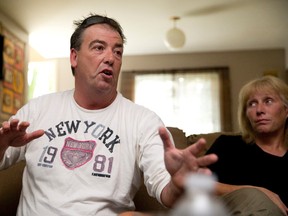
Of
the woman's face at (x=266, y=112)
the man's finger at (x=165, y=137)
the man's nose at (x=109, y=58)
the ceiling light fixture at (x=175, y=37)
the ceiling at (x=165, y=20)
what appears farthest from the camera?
the ceiling light fixture at (x=175, y=37)

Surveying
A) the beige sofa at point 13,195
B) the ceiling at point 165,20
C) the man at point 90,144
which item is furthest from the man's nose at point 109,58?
the ceiling at point 165,20

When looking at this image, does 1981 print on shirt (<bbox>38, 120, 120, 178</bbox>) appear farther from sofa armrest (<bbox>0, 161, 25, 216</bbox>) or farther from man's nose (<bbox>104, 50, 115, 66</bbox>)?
sofa armrest (<bbox>0, 161, 25, 216</bbox>)

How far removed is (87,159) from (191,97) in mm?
5398

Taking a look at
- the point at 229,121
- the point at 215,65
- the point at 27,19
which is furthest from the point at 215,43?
the point at 27,19

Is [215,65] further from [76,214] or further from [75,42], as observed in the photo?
[76,214]

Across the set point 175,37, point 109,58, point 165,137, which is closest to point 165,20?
point 175,37

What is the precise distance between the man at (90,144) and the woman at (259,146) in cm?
37

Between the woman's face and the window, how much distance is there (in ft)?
15.5

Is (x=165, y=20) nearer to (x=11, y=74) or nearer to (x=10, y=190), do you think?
(x=11, y=74)

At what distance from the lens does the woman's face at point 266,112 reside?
63.6 inches

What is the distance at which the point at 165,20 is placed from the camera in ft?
16.3

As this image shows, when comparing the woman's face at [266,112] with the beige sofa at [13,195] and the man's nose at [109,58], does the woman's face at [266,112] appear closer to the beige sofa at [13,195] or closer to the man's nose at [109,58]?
the beige sofa at [13,195]

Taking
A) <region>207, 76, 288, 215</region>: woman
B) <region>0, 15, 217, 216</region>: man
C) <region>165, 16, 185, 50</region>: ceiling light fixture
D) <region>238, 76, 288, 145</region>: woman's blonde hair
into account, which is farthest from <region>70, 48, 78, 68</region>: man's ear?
<region>165, 16, 185, 50</region>: ceiling light fixture

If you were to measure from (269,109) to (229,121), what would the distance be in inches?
186
